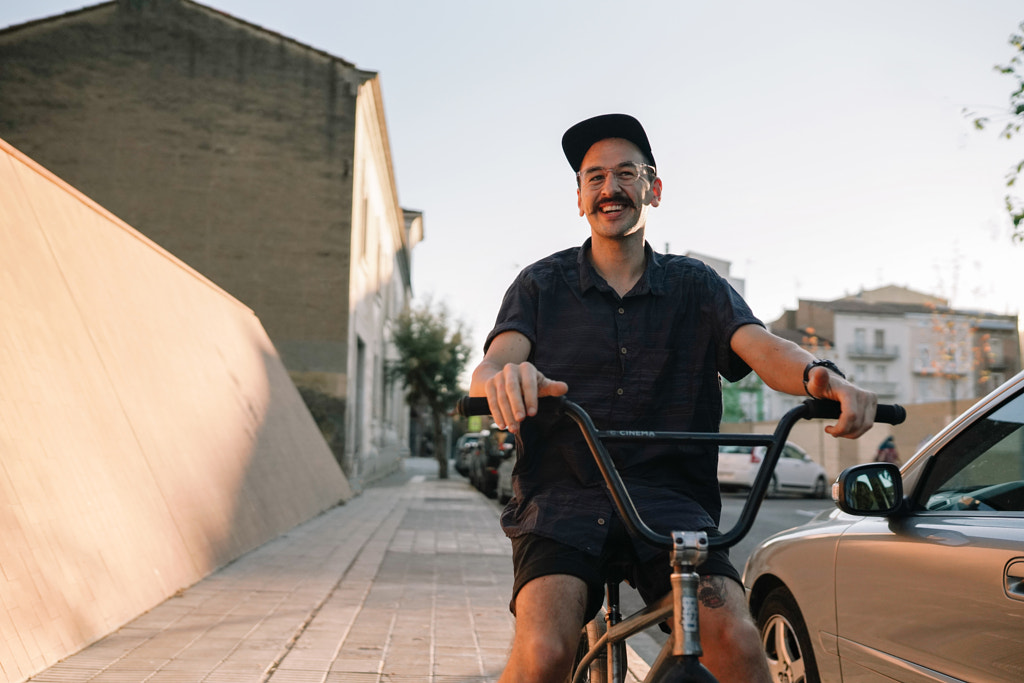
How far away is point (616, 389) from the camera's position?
2.47 metres

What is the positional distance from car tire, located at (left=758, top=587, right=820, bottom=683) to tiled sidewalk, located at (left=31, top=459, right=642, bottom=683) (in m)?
1.47

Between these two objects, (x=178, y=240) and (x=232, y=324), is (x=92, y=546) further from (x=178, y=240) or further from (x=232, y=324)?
(x=178, y=240)

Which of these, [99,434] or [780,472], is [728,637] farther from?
[780,472]

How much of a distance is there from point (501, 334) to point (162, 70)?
19.7m

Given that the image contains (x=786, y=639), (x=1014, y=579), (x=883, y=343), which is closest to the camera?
(x=1014, y=579)

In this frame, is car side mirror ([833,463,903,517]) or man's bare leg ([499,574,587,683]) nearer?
man's bare leg ([499,574,587,683])

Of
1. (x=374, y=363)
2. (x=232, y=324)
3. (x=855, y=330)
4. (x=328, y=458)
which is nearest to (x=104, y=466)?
(x=232, y=324)

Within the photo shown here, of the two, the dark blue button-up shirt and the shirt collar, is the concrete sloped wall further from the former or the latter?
the shirt collar

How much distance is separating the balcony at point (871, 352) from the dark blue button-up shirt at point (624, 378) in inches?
2748

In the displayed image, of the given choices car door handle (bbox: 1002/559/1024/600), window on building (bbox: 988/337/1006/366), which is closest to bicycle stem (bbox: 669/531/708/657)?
car door handle (bbox: 1002/559/1024/600)

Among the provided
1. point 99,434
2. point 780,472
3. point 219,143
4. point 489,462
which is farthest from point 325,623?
→ point 780,472

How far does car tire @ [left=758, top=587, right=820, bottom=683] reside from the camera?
3.54 m

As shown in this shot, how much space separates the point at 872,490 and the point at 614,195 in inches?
49.5

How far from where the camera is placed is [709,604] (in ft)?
6.63
